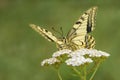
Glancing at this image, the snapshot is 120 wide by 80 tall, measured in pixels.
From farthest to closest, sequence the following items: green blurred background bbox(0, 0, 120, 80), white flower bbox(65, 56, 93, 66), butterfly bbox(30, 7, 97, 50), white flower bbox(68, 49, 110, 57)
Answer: green blurred background bbox(0, 0, 120, 80) → butterfly bbox(30, 7, 97, 50) → white flower bbox(68, 49, 110, 57) → white flower bbox(65, 56, 93, 66)

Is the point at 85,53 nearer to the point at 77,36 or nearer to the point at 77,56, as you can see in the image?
the point at 77,56

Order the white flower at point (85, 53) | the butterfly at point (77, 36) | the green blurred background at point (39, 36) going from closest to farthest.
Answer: the white flower at point (85, 53)
the butterfly at point (77, 36)
the green blurred background at point (39, 36)

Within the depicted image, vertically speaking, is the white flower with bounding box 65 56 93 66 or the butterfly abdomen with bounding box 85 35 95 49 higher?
the butterfly abdomen with bounding box 85 35 95 49

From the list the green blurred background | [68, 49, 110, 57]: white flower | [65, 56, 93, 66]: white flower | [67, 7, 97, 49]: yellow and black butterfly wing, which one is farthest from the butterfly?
the green blurred background

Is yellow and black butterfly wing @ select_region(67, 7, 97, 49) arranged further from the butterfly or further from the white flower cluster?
the white flower cluster

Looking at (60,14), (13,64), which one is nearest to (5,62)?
(13,64)

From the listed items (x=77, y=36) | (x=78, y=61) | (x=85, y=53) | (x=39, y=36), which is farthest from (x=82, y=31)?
(x=39, y=36)

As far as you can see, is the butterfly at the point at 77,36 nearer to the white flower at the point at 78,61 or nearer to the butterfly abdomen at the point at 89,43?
the butterfly abdomen at the point at 89,43

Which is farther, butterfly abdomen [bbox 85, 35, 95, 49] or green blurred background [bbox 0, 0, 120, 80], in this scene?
green blurred background [bbox 0, 0, 120, 80]

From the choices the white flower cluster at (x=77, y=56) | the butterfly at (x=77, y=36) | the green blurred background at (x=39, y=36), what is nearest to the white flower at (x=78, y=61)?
the white flower cluster at (x=77, y=56)
